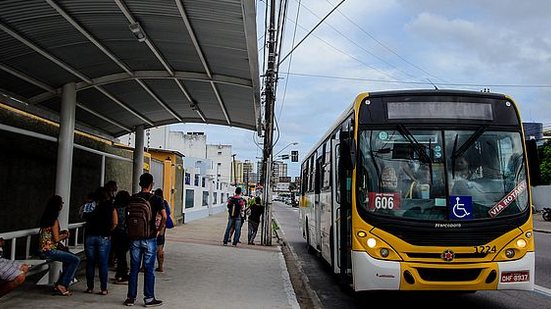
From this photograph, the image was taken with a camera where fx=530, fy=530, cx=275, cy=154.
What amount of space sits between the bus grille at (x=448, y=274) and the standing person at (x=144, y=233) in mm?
3626

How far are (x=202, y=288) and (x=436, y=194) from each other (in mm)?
4259

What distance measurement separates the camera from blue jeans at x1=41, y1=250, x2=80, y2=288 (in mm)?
7461

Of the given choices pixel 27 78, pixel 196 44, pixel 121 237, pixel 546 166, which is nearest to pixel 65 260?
pixel 121 237

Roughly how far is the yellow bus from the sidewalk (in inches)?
67.8

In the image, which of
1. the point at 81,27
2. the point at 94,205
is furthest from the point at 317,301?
the point at 81,27

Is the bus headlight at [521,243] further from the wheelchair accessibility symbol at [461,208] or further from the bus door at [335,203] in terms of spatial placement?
the bus door at [335,203]

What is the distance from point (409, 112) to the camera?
7.75 m

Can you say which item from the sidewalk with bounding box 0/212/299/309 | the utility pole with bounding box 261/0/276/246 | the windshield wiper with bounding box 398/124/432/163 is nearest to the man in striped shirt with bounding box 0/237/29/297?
the sidewalk with bounding box 0/212/299/309

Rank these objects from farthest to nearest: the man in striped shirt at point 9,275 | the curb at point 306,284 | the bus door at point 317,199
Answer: the bus door at point 317,199, the curb at point 306,284, the man in striped shirt at point 9,275

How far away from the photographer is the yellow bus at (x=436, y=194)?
23.1 feet

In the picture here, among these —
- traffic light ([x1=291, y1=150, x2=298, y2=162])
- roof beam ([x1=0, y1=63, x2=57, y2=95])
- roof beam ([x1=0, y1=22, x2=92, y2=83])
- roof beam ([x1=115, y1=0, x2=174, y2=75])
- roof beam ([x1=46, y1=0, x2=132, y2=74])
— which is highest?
traffic light ([x1=291, y1=150, x2=298, y2=162])

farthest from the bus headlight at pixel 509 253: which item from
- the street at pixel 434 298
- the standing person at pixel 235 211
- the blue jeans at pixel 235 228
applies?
the blue jeans at pixel 235 228

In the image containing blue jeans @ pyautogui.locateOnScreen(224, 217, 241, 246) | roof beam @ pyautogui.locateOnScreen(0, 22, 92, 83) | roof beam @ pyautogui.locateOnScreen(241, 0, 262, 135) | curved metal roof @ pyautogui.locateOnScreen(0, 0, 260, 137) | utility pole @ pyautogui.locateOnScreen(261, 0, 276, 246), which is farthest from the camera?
blue jeans @ pyautogui.locateOnScreen(224, 217, 241, 246)

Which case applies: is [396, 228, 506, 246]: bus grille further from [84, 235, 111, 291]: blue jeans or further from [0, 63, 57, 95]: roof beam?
[0, 63, 57, 95]: roof beam
